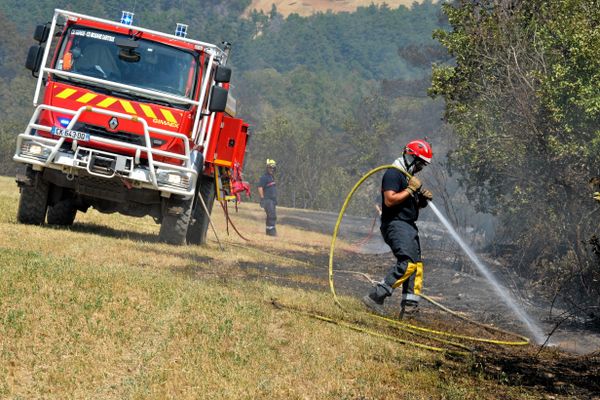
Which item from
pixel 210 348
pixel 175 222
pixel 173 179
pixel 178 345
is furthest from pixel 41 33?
pixel 210 348

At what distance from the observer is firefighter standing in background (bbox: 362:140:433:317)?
9.90 m

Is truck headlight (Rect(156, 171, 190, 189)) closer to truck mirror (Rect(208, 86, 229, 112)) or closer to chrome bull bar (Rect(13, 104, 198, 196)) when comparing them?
chrome bull bar (Rect(13, 104, 198, 196))

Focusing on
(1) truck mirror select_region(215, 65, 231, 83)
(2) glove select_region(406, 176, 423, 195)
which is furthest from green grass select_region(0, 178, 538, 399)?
(1) truck mirror select_region(215, 65, 231, 83)

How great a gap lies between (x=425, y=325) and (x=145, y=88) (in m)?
5.41

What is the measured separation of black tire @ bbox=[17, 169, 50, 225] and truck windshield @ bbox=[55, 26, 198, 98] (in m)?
1.59

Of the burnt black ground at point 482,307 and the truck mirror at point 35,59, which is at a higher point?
the truck mirror at point 35,59

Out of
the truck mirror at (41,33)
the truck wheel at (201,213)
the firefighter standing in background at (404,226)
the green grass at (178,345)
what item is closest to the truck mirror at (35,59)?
the truck mirror at (41,33)

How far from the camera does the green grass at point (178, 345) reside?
632cm

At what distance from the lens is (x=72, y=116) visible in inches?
504

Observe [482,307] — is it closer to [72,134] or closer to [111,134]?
[111,134]

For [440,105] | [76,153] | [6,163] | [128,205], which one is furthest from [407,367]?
[440,105]

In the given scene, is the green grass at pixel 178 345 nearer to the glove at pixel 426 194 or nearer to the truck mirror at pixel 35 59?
the glove at pixel 426 194

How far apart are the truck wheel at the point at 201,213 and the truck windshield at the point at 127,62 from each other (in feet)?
7.41

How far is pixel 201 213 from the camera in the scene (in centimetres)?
1555
